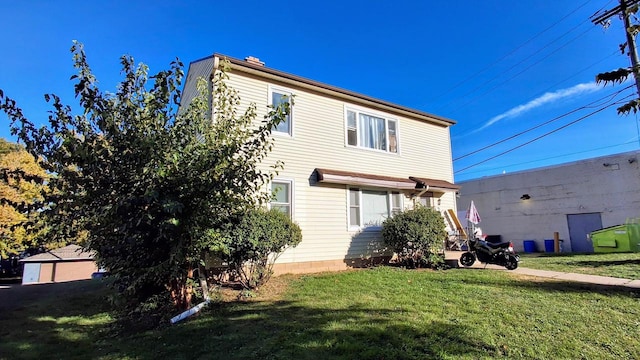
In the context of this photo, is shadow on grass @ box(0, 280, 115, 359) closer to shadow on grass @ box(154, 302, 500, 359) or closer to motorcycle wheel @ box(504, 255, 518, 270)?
shadow on grass @ box(154, 302, 500, 359)

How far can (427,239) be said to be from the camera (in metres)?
11.0

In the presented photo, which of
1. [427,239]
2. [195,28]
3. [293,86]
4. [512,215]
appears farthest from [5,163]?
[512,215]

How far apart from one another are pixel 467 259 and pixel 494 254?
99 centimetres

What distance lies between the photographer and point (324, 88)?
12.2 m

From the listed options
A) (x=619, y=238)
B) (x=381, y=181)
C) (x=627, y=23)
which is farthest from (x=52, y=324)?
(x=619, y=238)

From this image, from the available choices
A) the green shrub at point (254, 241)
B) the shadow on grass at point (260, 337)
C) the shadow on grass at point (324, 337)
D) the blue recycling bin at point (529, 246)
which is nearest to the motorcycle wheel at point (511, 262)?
the shadow on grass at point (260, 337)

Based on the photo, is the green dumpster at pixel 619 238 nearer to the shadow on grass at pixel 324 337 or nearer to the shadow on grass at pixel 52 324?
the shadow on grass at pixel 324 337

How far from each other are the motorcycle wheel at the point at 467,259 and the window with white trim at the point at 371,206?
282cm

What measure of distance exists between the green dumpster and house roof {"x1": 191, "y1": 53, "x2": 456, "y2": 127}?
9.47 m

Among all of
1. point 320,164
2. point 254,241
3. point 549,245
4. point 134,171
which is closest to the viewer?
point 134,171

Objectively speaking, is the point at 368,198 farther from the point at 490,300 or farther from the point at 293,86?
the point at 490,300

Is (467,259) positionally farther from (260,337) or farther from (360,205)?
(260,337)

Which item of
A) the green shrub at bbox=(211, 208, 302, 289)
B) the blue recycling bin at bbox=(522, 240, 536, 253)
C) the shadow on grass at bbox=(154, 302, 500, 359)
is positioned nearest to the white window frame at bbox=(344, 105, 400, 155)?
the green shrub at bbox=(211, 208, 302, 289)

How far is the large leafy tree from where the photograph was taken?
553 cm
